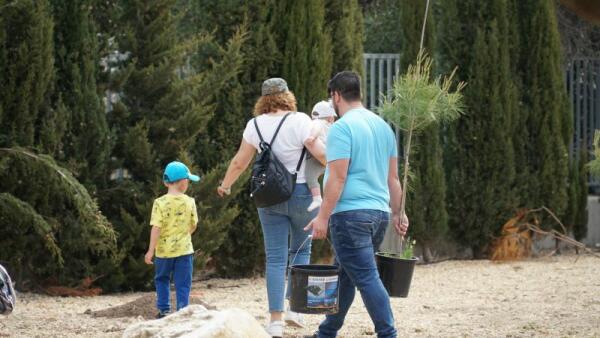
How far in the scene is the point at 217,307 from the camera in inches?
328

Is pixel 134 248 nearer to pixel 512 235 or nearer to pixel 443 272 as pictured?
pixel 443 272

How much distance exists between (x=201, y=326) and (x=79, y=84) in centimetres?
421

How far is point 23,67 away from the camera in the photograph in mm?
8750

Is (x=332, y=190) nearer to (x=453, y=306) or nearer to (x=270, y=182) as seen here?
(x=270, y=182)

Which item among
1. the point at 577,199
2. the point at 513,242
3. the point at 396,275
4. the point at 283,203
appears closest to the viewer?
the point at 396,275

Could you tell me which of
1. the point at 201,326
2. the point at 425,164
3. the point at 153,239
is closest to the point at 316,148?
the point at 153,239

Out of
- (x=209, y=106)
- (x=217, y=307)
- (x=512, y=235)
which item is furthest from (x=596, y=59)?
(x=217, y=307)

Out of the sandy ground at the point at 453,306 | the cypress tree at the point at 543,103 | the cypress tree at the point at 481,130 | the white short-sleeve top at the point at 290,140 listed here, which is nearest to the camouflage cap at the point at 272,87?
the white short-sleeve top at the point at 290,140

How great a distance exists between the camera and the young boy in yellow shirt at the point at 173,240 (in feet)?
23.3

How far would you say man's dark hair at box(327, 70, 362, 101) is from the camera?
5871 mm

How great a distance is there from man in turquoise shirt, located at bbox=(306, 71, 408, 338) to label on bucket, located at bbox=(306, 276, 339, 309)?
0.39 feet

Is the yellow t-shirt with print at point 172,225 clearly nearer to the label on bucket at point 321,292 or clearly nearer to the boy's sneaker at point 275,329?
the boy's sneaker at point 275,329

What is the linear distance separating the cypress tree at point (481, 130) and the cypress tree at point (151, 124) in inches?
141

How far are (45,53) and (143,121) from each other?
102 cm
